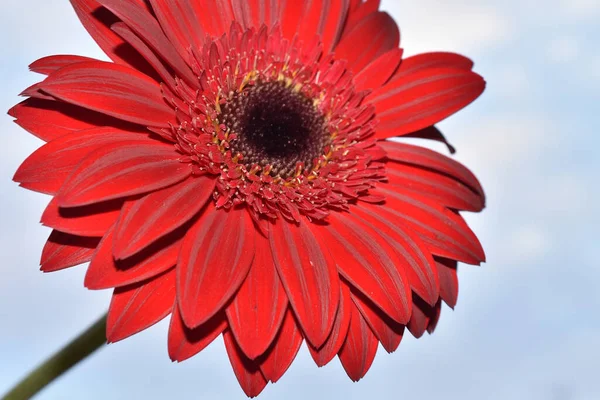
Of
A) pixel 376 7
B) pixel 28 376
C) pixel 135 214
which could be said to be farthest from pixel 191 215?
pixel 376 7

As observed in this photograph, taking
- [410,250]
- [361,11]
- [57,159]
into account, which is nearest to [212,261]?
[57,159]

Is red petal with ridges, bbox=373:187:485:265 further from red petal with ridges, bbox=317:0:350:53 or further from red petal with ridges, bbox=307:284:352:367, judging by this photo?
red petal with ridges, bbox=317:0:350:53

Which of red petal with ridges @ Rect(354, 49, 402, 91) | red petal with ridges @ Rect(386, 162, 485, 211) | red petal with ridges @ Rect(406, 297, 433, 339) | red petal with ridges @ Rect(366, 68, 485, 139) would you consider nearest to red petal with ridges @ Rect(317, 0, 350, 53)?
red petal with ridges @ Rect(354, 49, 402, 91)

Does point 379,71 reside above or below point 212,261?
above

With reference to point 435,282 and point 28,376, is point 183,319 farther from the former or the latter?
point 435,282

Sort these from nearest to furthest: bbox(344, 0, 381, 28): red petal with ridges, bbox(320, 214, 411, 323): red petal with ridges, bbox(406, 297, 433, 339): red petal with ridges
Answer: bbox(320, 214, 411, 323): red petal with ridges
bbox(406, 297, 433, 339): red petal with ridges
bbox(344, 0, 381, 28): red petal with ridges

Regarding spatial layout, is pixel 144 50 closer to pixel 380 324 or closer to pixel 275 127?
pixel 275 127

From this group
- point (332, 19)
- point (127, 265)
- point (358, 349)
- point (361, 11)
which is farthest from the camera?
point (361, 11)
